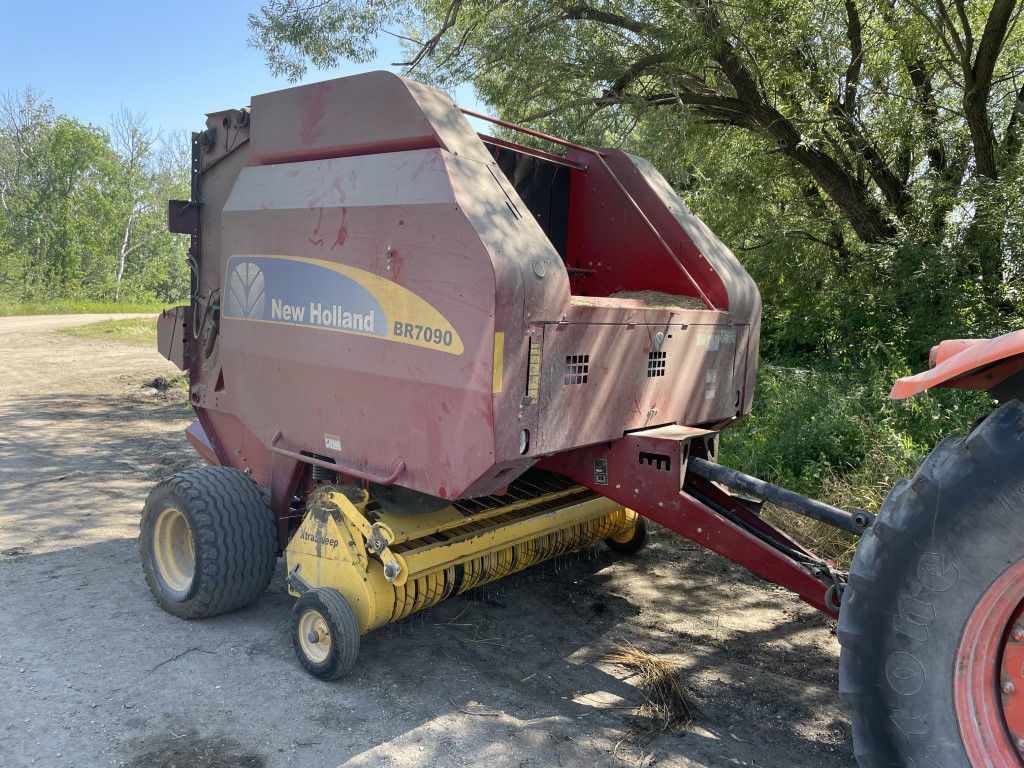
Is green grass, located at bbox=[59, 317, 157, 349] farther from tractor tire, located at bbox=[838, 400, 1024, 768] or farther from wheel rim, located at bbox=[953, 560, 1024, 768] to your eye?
wheel rim, located at bbox=[953, 560, 1024, 768]

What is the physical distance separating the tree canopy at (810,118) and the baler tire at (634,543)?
12.4 ft

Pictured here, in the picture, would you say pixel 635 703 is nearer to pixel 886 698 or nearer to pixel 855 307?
pixel 886 698

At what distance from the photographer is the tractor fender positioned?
195 centimetres

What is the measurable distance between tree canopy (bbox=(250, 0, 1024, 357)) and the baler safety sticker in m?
5.14

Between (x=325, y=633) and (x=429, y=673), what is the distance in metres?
0.48

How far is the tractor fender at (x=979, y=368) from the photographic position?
6.39ft

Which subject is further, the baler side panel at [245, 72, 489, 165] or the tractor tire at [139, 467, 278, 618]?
the tractor tire at [139, 467, 278, 618]

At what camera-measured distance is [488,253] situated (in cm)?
280

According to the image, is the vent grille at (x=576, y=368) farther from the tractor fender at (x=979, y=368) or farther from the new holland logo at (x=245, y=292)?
the new holland logo at (x=245, y=292)

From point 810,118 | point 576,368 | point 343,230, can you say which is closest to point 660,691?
point 576,368

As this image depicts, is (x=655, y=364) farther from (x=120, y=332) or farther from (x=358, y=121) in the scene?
(x=120, y=332)

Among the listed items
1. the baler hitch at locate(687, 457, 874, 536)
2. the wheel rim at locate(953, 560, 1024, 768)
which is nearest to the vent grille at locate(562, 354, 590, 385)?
the baler hitch at locate(687, 457, 874, 536)

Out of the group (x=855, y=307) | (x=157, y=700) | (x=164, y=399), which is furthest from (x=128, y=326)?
(x=157, y=700)

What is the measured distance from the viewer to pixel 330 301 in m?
3.38
